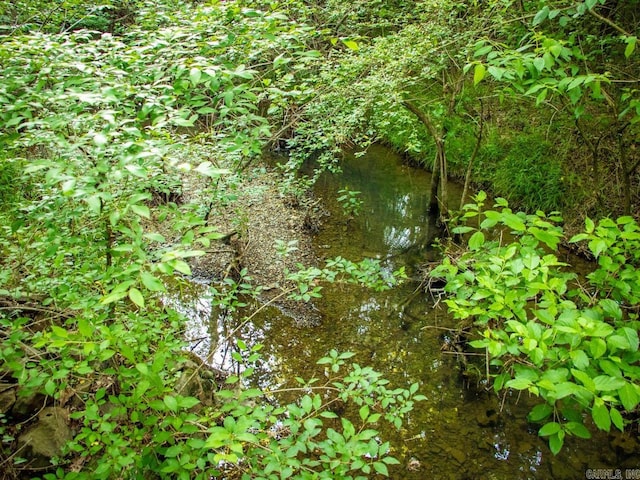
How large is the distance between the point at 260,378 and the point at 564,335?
3.55m

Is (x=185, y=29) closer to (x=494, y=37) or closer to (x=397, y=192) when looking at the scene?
(x=494, y=37)

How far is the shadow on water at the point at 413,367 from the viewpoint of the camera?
12.2 feet

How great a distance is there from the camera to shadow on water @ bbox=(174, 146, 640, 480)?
12.2 ft

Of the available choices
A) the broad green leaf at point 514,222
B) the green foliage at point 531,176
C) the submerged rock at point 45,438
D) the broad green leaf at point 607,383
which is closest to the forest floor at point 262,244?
the submerged rock at point 45,438

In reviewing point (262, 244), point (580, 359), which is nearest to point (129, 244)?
point (580, 359)

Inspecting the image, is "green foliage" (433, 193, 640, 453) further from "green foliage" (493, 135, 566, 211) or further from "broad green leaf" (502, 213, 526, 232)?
"green foliage" (493, 135, 566, 211)

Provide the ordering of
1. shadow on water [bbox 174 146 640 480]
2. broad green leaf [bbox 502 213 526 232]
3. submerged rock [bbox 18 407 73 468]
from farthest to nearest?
shadow on water [bbox 174 146 640 480] < submerged rock [bbox 18 407 73 468] < broad green leaf [bbox 502 213 526 232]

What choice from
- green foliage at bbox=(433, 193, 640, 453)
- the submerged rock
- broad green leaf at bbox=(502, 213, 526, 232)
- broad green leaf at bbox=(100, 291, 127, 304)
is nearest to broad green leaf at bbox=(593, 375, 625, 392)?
green foliage at bbox=(433, 193, 640, 453)

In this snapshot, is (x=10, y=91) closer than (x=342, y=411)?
Yes

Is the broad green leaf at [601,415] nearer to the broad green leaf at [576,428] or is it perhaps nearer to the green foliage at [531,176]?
the broad green leaf at [576,428]

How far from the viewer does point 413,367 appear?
4.82m

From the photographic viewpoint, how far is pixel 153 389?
6.93 ft

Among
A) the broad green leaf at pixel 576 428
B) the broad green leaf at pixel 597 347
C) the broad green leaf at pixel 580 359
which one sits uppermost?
the broad green leaf at pixel 597 347

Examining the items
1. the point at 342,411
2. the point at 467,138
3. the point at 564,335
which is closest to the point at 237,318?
the point at 342,411
